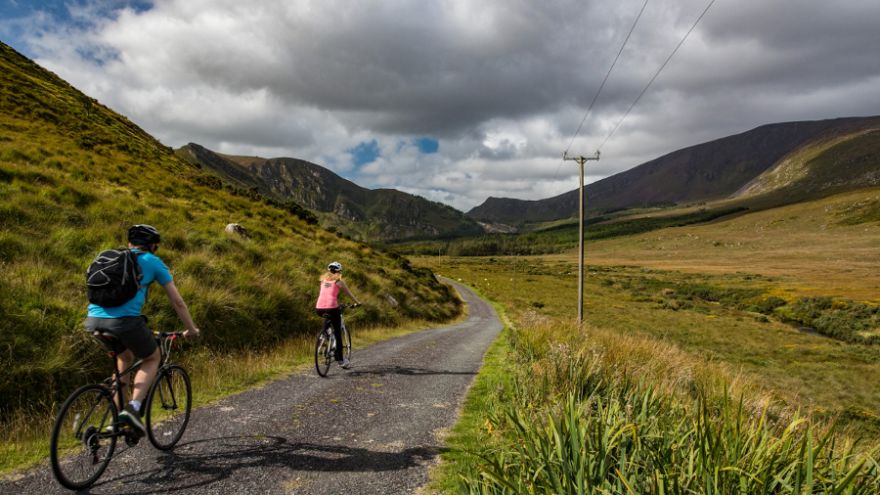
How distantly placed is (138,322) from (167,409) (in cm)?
→ 184

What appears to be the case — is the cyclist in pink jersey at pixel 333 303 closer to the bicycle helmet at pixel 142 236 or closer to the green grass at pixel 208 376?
the green grass at pixel 208 376

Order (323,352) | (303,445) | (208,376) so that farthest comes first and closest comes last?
(323,352)
(208,376)
(303,445)

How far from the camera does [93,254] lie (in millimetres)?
11734

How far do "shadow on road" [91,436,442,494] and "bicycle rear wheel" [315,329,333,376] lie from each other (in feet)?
12.9

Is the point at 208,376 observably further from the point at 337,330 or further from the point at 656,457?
the point at 656,457

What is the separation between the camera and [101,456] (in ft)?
16.6

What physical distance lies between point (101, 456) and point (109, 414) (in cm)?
53

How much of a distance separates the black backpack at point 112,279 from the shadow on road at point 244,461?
2030 millimetres

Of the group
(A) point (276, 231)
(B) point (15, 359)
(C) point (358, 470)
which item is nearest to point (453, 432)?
(C) point (358, 470)

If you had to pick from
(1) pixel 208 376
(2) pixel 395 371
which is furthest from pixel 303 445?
(2) pixel 395 371

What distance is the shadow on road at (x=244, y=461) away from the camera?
477 cm

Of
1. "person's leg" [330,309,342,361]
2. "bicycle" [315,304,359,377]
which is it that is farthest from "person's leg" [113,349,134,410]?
"person's leg" [330,309,342,361]

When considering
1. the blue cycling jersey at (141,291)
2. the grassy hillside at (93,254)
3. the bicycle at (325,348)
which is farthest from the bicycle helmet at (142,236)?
Answer: the bicycle at (325,348)

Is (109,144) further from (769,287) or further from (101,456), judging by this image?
(769,287)
